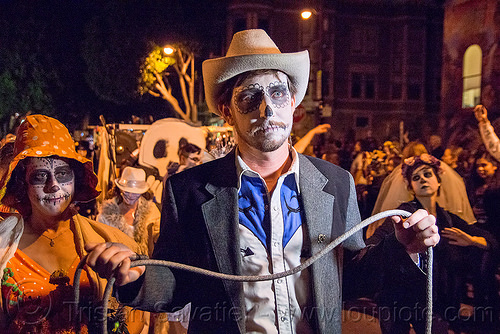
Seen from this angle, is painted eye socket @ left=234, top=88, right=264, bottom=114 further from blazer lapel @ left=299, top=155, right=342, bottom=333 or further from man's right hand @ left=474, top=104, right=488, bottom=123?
man's right hand @ left=474, top=104, right=488, bottom=123

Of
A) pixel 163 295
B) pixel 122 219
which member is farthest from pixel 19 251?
pixel 122 219

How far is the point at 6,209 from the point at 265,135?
213cm

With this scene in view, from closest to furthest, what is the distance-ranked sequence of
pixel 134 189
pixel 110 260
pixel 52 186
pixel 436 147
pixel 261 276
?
pixel 110 260 < pixel 261 276 < pixel 52 186 < pixel 134 189 < pixel 436 147

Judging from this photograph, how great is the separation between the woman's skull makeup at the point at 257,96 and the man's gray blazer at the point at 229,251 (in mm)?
273

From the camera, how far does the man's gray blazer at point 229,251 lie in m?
2.06

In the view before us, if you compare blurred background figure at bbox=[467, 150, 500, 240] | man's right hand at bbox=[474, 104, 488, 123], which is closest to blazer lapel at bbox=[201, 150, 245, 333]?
blurred background figure at bbox=[467, 150, 500, 240]

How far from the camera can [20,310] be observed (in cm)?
268

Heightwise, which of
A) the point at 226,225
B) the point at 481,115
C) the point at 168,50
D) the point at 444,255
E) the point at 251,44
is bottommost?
the point at 444,255

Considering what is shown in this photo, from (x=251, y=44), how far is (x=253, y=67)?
14cm

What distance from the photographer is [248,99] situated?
2244 mm

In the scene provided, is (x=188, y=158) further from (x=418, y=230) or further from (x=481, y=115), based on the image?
(x=418, y=230)

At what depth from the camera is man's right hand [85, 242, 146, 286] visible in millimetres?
1741

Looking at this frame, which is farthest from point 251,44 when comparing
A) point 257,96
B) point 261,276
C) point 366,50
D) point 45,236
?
point 366,50

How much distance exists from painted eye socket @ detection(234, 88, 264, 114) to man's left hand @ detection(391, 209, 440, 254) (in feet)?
2.53
